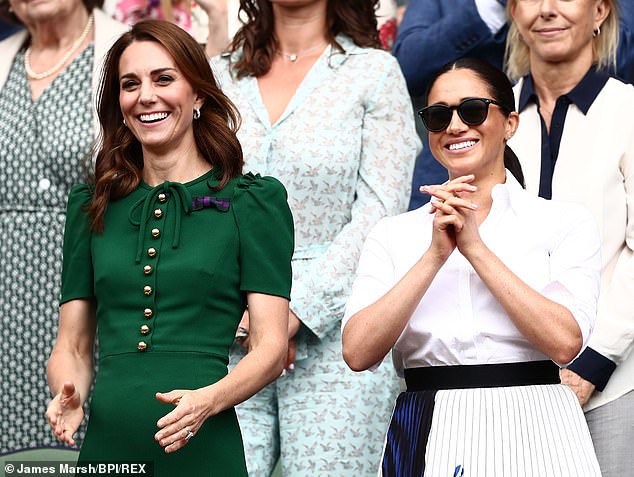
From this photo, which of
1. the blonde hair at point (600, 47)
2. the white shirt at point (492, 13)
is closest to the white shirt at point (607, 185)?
the blonde hair at point (600, 47)

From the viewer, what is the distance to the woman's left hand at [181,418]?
3.07m

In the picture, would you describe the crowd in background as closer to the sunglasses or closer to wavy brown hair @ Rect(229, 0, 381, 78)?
wavy brown hair @ Rect(229, 0, 381, 78)

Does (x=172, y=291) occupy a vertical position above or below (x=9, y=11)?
below

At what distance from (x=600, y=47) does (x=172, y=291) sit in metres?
1.93

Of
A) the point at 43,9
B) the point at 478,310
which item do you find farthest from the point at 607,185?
the point at 43,9

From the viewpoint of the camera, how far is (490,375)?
335cm

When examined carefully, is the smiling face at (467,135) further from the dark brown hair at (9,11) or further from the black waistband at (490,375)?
the dark brown hair at (9,11)

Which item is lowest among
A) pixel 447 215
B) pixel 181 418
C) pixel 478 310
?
pixel 181 418

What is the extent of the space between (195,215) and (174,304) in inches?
10.3

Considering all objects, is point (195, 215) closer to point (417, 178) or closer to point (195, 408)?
point (195, 408)

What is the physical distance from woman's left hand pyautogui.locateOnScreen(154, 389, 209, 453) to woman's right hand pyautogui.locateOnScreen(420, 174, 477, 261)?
709 mm

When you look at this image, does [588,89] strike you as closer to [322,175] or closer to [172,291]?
[322,175]

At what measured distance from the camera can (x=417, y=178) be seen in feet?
16.5

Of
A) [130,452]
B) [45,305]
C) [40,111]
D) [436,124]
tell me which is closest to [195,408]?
[130,452]
